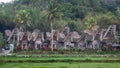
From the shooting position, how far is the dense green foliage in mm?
102338

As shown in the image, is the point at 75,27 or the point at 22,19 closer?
the point at 22,19

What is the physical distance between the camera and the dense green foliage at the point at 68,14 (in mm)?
102338

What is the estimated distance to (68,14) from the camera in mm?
123562

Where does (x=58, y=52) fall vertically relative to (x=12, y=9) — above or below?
below

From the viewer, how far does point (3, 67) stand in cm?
4378

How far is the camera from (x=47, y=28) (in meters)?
110

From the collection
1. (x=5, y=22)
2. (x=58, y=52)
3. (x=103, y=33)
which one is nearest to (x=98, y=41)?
(x=103, y=33)

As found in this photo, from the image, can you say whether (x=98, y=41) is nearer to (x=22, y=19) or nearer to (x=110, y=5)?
(x=22, y=19)

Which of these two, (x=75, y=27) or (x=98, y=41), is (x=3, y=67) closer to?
(x=98, y=41)

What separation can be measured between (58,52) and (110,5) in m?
71.4

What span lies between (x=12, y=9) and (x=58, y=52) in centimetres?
5564

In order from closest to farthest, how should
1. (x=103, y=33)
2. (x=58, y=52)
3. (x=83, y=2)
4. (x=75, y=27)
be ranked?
(x=58, y=52) < (x=103, y=33) < (x=75, y=27) < (x=83, y=2)

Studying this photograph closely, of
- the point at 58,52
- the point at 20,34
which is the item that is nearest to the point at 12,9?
the point at 20,34

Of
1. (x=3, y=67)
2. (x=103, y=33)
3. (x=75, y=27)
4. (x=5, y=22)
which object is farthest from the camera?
(x=75, y=27)
